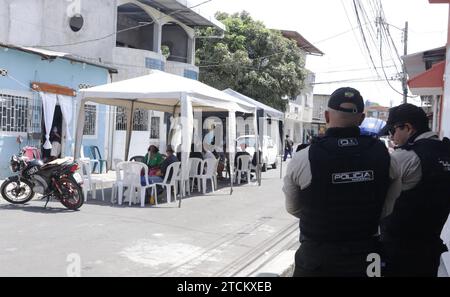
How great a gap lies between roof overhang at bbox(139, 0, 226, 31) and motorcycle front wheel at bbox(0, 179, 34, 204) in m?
12.2

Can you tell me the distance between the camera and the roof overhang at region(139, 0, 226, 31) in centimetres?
2189

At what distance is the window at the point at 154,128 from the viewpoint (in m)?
22.2

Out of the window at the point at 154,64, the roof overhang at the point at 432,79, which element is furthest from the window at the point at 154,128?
the roof overhang at the point at 432,79

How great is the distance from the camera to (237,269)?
6547 mm

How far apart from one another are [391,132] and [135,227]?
6122mm

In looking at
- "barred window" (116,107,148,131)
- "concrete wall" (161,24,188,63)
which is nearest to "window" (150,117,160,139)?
"barred window" (116,107,148,131)

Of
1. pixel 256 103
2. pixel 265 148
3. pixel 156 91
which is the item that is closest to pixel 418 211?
pixel 156 91

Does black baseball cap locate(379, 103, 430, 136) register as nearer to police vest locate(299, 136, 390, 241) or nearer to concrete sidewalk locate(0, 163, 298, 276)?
police vest locate(299, 136, 390, 241)

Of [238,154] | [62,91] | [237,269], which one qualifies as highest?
[62,91]

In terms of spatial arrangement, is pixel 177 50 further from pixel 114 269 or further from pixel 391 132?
pixel 391 132

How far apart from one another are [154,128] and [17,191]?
12.1 meters

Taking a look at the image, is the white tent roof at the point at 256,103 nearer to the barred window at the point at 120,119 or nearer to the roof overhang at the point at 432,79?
the barred window at the point at 120,119

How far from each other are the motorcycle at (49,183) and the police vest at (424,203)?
8007 millimetres

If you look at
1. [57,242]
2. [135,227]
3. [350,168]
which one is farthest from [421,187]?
[135,227]
